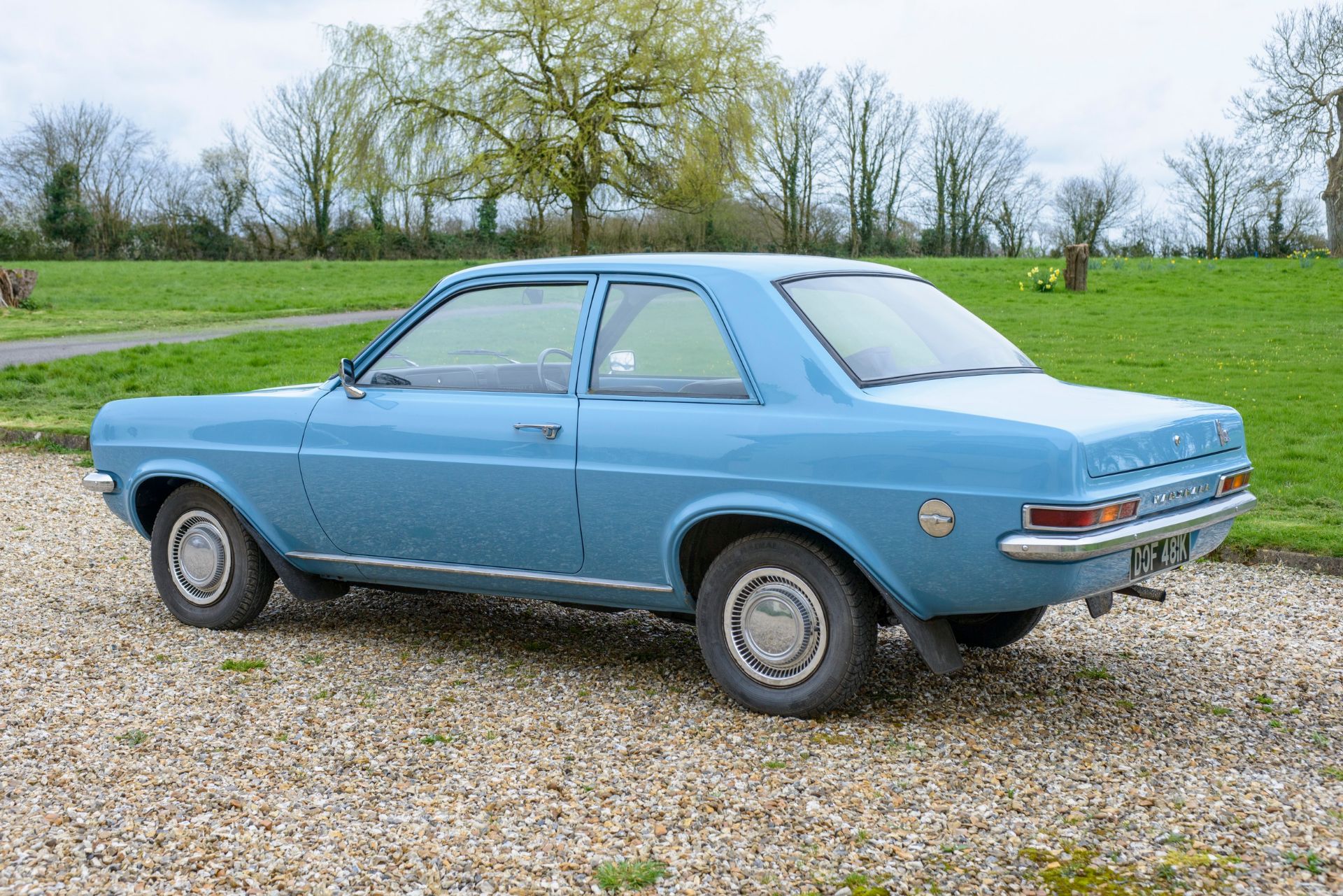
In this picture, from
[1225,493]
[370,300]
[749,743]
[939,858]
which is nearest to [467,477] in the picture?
[749,743]

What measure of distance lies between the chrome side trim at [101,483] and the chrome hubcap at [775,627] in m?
3.17

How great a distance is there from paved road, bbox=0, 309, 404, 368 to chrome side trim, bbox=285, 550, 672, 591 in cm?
1289

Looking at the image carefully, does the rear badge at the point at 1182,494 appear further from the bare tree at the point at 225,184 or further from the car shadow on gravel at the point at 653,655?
the bare tree at the point at 225,184

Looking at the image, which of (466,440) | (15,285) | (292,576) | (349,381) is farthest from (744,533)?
(15,285)

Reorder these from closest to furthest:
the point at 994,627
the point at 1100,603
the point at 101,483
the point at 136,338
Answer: the point at 1100,603 → the point at 994,627 → the point at 101,483 → the point at 136,338

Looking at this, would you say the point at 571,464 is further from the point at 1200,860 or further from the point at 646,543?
the point at 1200,860

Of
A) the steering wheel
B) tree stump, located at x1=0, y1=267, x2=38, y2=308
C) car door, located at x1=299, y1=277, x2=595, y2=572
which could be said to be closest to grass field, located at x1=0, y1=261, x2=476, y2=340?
tree stump, located at x1=0, y1=267, x2=38, y2=308

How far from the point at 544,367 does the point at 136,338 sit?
691 inches

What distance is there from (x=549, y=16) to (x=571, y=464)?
26263 millimetres

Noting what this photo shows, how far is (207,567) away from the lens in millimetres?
5680

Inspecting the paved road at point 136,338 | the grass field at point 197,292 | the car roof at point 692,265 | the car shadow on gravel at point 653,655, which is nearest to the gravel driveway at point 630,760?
the car shadow on gravel at point 653,655

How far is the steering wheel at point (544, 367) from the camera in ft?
15.6

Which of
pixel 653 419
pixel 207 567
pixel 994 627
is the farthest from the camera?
pixel 207 567

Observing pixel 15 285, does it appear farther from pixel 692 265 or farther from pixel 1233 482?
pixel 1233 482
